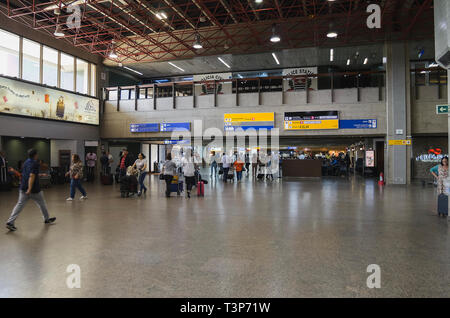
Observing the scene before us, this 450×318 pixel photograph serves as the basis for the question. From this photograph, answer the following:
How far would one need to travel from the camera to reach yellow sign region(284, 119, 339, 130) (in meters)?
16.9

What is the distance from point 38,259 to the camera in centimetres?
429

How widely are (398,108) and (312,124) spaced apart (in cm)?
434

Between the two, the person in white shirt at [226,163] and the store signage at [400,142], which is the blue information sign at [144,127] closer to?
the person in white shirt at [226,163]

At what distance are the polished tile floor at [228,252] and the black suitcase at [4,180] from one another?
6500 millimetres

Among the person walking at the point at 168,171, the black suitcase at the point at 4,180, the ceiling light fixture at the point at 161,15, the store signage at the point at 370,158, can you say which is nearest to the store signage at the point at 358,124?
the store signage at the point at 370,158

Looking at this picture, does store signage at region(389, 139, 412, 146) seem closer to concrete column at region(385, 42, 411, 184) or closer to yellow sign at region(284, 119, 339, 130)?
concrete column at region(385, 42, 411, 184)

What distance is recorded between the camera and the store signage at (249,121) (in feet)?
58.2

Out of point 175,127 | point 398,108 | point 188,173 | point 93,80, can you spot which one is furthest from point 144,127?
point 398,108

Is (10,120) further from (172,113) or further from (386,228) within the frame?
(386,228)

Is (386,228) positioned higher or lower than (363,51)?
lower

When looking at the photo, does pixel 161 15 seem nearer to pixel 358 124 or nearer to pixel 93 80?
pixel 93 80

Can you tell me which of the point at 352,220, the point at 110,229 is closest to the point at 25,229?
the point at 110,229

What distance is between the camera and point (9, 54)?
1462 cm
